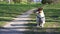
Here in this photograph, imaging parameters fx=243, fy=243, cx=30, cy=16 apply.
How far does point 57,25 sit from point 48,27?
88 centimetres

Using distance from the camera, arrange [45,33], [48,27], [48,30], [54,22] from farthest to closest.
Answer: [54,22] < [48,27] < [48,30] < [45,33]

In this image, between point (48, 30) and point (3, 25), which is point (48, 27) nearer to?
point (48, 30)

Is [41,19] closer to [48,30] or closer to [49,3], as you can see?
[48,30]

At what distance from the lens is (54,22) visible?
1466 centimetres

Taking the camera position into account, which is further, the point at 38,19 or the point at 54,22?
the point at 54,22

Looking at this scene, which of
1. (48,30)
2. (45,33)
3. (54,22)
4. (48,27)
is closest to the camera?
(45,33)

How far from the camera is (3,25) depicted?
46.1 ft

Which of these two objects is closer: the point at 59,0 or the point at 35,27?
the point at 35,27

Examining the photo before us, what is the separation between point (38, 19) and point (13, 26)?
162 cm

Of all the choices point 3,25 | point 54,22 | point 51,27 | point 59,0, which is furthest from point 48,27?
point 59,0

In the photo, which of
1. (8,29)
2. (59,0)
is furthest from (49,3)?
(8,29)

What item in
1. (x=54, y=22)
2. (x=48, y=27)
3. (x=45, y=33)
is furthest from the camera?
(x=54, y=22)

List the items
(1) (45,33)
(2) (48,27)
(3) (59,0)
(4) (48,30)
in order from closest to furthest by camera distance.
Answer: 1. (1) (45,33)
2. (4) (48,30)
3. (2) (48,27)
4. (3) (59,0)

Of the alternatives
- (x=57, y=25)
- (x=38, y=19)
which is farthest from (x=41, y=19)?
(x=57, y=25)
